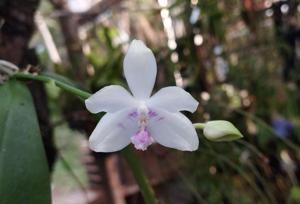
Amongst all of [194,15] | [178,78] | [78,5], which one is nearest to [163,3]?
[194,15]

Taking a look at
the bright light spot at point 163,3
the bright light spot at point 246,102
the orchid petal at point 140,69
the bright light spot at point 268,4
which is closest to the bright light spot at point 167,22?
the bright light spot at point 163,3

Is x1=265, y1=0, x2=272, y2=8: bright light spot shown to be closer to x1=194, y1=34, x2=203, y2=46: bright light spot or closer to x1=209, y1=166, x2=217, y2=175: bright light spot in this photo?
x1=194, y1=34, x2=203, y2=46: bright light spot

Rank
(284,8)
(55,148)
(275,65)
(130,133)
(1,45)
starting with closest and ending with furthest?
(130,133)
(1,45)
(55,148)
(284,8)
(275,65)

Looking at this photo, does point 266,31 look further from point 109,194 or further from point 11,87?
point 11,87

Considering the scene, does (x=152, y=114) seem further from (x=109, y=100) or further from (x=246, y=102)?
(x=246, y=102)


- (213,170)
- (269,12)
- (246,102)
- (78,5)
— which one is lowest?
(213,170)

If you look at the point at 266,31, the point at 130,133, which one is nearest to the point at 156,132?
the point at 130,133
